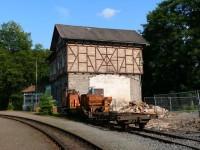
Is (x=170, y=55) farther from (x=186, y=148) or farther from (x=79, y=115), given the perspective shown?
(x=186, y=148)

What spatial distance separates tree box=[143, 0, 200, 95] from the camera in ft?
169

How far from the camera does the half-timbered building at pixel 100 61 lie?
44.7 m

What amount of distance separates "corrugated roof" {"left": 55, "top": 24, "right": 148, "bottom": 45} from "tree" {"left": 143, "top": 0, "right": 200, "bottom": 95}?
241 inches

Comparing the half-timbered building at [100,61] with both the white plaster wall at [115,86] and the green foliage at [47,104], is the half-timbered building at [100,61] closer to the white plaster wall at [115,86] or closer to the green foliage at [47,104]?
the white plaster wall at [115,86]

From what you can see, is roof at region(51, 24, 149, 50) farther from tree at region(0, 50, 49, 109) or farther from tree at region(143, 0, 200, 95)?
tree at region(0, 50, 49, 109)

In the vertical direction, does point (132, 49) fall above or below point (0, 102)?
above

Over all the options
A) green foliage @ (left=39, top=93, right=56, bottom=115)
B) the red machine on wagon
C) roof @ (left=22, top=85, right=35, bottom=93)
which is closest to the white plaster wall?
green foliage @ (left=39, top=93, right=56, bottom=115)

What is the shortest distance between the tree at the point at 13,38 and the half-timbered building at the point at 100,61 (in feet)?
117

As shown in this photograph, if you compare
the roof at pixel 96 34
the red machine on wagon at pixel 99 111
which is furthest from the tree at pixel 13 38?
the red machine on wagon at pixel 99 111

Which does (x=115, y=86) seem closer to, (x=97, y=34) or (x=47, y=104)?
(x=97, y=34)

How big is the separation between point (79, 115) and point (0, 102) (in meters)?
48.4

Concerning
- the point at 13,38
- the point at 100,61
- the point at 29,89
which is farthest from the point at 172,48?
the point at 13,38

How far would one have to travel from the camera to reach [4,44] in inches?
3243

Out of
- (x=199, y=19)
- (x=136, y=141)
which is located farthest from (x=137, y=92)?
(x=136, y=141)
